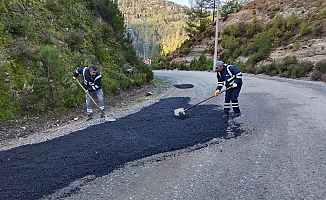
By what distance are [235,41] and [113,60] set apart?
16.8 m

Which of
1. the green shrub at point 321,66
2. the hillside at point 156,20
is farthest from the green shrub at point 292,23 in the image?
the hillside at point 156,20

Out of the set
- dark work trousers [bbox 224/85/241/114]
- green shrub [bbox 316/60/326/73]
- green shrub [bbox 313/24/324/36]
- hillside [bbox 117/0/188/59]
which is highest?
hillside [bbox 117/0/188/59]

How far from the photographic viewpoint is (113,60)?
41.4 ft

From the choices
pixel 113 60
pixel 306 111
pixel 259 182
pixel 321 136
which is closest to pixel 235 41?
pixel 113 60

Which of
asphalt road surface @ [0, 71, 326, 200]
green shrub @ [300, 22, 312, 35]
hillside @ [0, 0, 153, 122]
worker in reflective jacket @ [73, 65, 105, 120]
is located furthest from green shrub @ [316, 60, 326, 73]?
worker in reflective jacket @ [73, 65, 105, 120]

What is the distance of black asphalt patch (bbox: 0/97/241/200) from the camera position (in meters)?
3.63

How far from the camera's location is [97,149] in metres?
4.71

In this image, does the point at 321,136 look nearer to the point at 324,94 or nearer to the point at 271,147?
the point at 271,147

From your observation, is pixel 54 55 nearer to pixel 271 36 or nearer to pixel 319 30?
pixel 319 30

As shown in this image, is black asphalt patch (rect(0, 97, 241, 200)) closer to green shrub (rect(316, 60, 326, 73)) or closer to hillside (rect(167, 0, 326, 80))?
green shrub (rect(316, 60, 326, 73))

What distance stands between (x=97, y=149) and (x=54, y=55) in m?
4.74

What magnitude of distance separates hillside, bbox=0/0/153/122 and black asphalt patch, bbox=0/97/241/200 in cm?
234

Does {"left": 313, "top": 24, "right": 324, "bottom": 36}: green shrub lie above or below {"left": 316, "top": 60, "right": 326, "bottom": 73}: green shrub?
above

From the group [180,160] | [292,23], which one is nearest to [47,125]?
[180,160]
